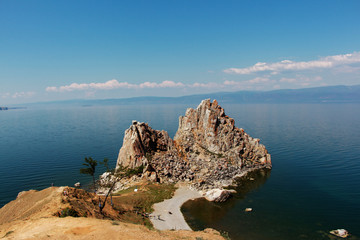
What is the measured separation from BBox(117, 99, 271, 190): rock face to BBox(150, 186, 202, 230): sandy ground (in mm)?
6669

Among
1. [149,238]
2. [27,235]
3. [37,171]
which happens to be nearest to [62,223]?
[27,235]

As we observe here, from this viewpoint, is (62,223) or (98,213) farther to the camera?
(98,213)

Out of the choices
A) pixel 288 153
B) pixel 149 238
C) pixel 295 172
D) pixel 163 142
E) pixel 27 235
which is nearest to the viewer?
pixel 27 235

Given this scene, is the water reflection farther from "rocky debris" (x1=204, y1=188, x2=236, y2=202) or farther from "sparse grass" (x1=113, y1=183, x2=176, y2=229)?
"sparse grass" (x1=113, y1=183, x2=176, y2=229)

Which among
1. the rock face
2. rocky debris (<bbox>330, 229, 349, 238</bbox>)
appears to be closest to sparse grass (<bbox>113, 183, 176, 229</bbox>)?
the rock face

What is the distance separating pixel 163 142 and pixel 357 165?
85.4 meters

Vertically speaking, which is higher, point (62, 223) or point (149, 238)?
point (62, 223)

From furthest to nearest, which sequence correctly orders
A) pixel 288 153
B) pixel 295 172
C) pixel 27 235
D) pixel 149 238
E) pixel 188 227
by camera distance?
pixel 288 153 < pixel 295 172 < pixel 188 227 < pixel 149 238 < pixel 27 235

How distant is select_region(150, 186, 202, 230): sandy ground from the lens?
50094 millimetres

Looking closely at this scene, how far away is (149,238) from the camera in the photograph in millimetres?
33562

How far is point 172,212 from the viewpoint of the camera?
56.7m

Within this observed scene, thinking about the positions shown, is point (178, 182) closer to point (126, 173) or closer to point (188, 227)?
point (126, 173)

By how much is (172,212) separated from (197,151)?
120 feet

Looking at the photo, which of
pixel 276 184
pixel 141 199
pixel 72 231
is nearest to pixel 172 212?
pixel 141 199
